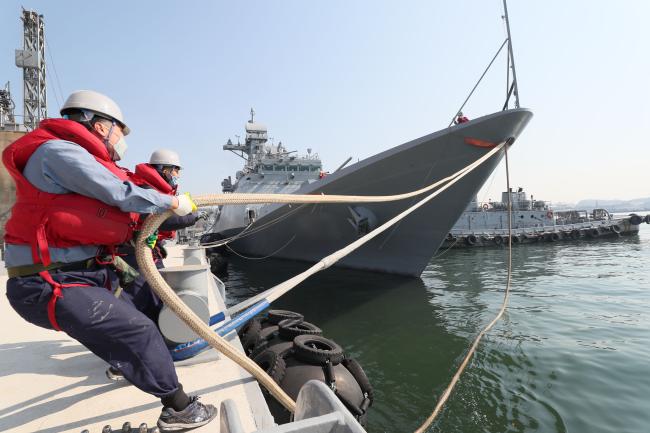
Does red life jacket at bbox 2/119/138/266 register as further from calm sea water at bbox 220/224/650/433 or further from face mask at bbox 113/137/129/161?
calm sea water at bbox 220/224/650/433

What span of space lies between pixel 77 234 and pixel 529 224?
31.6 metres

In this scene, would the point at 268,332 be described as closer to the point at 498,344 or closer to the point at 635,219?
the point at 498,344

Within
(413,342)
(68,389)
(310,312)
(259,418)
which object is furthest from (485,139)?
(68,389)

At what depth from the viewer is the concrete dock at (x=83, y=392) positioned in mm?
1931

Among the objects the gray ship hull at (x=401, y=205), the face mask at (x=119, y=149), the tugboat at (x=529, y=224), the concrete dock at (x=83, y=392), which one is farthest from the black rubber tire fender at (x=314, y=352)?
the tugboat at (x=529, y=224)

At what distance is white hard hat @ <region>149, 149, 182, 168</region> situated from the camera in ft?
12.0

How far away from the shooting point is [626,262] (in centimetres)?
1412

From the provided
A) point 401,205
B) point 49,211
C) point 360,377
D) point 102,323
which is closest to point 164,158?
point 49,211

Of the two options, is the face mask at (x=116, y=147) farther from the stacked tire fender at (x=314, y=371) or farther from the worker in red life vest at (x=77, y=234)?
the stacked tire fender at (x=314, y=371)

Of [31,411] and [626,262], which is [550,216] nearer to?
A: [626,262]

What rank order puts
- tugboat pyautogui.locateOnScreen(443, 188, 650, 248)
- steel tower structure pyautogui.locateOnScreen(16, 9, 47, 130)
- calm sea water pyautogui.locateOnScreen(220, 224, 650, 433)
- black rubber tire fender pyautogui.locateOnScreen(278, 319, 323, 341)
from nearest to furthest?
calm sea water pyautogui.locateOnScreen(220, 224, 650, 433) → black rubber tire fender pyautogui.locateOnScreen(278, 319, 323, 341) → steel tower structure pyautogui.locateOnScreen(16, 9, 47, 130) → tugboat pyautogui.locateOnScreen(443, 188, 650, 248)

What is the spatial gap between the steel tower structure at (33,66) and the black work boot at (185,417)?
28.0 m

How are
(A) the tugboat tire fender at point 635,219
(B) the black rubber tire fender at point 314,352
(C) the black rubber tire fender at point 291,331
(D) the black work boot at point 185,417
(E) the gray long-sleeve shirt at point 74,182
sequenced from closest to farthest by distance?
1. (E) the gray long-sleeve shirt at point 74,182
2. (D) the black work boot at point 185,417
3. (B) the black rubber tire fender at point 314,352
4. (C) the black rubber tire fender at point 291,331
5. (A) the tugboat tire fender at point 635,219

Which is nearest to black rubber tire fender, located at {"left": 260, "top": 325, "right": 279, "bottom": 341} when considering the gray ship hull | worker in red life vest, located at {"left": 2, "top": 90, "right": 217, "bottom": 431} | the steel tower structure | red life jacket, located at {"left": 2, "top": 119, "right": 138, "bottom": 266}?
worker in red life vest, located at {"left": 2, "top": 90, "right": 217, "bottom": 431}
